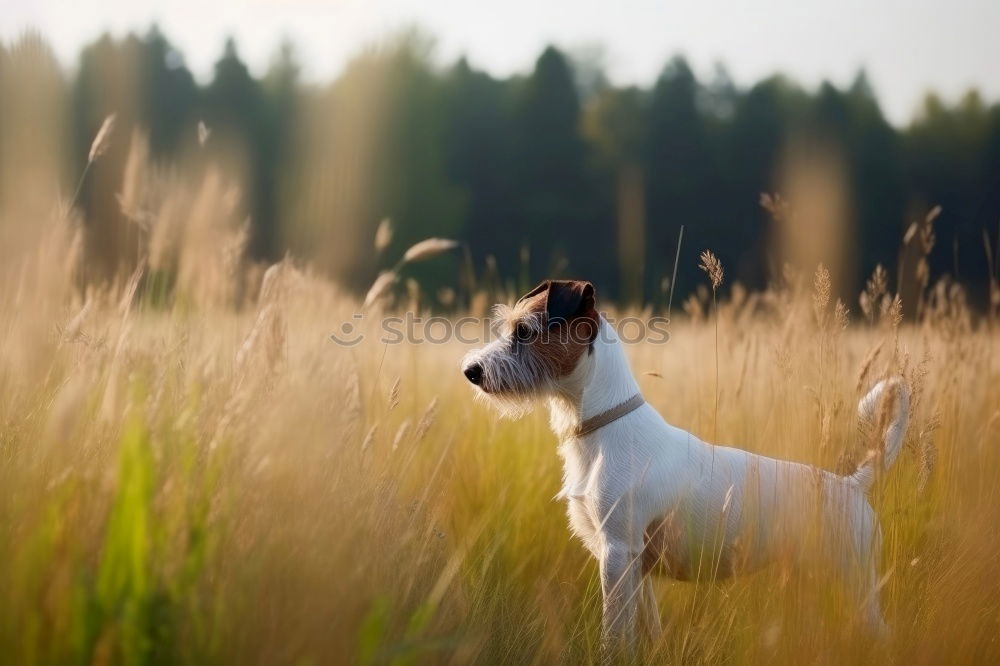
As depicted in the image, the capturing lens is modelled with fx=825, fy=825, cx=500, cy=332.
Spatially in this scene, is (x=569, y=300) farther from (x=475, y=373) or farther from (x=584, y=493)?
(x=584, y=493)

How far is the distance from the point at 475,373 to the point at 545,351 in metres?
0.31

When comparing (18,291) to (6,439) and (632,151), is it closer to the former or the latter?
(6,439)

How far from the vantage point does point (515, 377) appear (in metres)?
3.41

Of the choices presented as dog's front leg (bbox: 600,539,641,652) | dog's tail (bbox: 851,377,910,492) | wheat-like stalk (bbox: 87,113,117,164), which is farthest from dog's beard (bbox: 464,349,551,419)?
wheat-like stalk (bbox: 87,113,117,164)

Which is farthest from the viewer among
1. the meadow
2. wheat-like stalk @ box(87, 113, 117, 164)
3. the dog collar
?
the dog collar

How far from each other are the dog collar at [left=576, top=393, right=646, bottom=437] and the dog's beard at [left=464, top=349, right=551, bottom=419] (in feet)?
0.84

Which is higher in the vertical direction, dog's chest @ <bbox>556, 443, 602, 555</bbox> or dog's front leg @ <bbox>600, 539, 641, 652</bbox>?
dog's chest @ <bbox>556, 443, 602, 555</bbox>

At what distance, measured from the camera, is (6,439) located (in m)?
2.34

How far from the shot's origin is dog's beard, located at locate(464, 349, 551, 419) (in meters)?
3.39

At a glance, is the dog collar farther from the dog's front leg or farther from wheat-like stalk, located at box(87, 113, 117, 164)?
wheat-like stalk, located at box(87, 113, 117, 164)

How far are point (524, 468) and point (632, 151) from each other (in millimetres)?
22771

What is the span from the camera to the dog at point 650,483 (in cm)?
278

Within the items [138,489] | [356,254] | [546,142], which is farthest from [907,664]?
[546,142]

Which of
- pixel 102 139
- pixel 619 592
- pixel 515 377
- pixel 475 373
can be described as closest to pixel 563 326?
pixel 515 377
